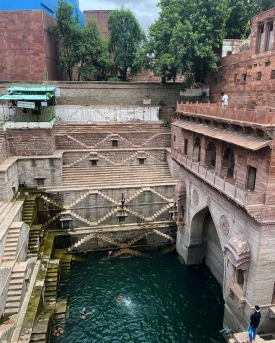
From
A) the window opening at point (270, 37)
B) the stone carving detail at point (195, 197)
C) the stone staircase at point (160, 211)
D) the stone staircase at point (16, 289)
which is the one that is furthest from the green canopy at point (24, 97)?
the window opening at point (270, 37)

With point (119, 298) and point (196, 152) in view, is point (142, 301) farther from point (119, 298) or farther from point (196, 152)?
point (196, 152)

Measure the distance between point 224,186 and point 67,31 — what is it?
29.0 metres

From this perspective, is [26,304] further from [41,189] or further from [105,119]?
[105,119]

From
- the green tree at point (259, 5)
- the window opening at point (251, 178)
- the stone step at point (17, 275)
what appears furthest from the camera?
the green tree at point (259, 5)

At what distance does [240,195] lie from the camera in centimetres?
1162

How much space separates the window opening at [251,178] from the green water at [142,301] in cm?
747

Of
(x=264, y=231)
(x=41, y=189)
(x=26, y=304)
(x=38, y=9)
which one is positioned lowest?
(x=26, y=304)

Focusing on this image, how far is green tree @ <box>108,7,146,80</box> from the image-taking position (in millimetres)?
33719

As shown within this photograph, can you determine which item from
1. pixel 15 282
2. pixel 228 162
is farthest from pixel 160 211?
pixel 15 282

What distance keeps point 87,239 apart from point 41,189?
5.13 m

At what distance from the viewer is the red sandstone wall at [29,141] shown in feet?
73.6

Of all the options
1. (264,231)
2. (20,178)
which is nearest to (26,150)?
(20,178)

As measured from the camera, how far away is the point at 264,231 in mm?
11164

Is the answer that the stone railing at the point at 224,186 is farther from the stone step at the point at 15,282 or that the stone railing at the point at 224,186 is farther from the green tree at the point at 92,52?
the green tree at the point at 92,52
